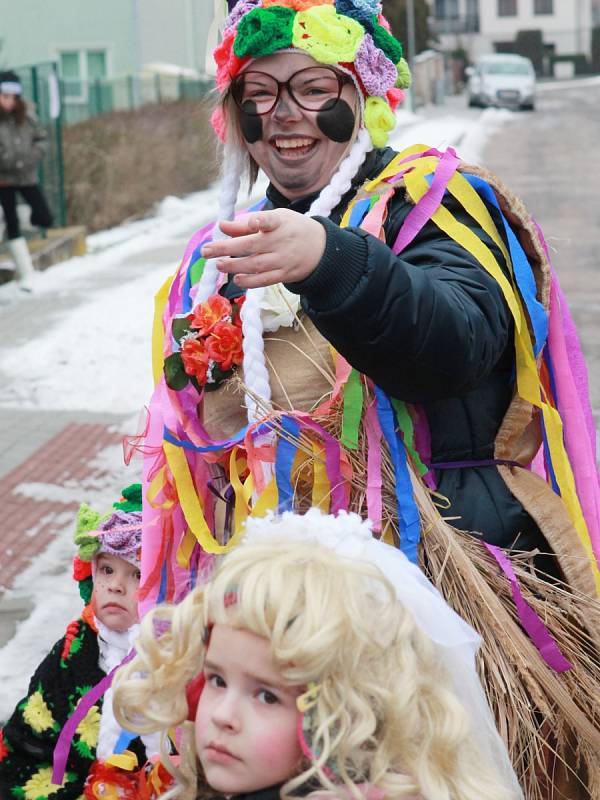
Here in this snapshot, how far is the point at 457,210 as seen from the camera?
7.20ft

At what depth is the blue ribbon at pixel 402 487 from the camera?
6.89 ft

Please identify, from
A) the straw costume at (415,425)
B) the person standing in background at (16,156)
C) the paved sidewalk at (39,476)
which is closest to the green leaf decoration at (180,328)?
the straw costume at (415,425)

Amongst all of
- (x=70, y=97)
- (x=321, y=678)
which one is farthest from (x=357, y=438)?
(x=70, y=97)

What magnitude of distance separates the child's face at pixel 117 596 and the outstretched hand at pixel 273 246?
1336 mm

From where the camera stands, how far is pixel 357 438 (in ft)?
7.03

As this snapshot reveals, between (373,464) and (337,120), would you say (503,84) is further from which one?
(373,464)

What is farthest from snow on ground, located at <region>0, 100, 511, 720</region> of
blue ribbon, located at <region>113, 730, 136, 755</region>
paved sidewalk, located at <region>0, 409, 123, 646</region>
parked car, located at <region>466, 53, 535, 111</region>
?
parked car, located at <region>466, 53, 535, 111</region>

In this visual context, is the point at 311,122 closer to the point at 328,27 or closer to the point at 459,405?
the point at 328,27

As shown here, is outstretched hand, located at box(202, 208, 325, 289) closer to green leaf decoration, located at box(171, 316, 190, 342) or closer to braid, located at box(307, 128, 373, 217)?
braid, located at box(307, 128, 373, 217)

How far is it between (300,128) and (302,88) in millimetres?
79

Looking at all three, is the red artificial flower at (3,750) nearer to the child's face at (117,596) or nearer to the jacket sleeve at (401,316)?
the child's face at (117,596)

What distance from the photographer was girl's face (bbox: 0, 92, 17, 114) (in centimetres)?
1057

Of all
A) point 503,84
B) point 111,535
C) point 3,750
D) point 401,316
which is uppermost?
point 401,316

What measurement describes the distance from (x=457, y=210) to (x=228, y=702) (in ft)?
3.14
